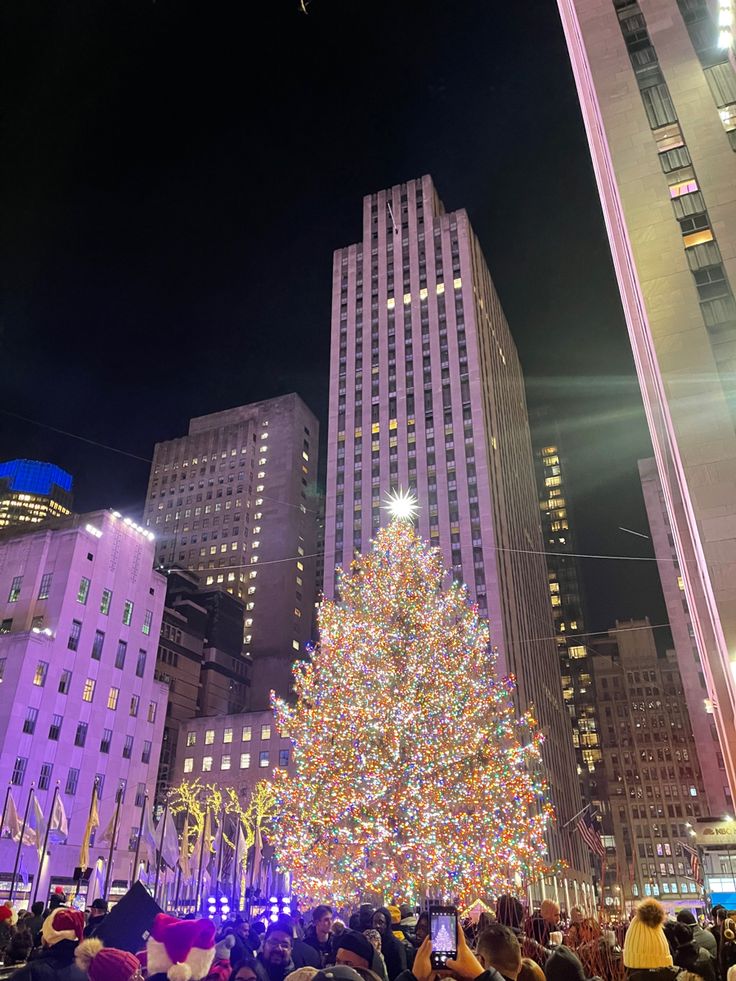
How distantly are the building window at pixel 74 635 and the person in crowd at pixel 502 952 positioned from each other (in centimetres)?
4731

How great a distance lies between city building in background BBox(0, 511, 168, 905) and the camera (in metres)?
42.0

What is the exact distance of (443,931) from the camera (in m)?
4.52

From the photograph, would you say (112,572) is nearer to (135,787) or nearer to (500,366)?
(135,787)

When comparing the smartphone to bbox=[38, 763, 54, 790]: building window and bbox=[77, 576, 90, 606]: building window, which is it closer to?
bbox=[38, 763, 54, 790]: building window

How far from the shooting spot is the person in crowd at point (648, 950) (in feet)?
19.3

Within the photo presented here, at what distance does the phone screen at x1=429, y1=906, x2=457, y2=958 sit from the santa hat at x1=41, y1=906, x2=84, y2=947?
303 cm

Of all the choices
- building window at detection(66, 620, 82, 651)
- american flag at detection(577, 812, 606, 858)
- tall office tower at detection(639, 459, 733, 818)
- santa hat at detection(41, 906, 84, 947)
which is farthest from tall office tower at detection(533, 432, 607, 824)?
santa hat at detection(41, 906, 84, 947)

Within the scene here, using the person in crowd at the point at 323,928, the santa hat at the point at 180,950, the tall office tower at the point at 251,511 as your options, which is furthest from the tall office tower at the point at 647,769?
the santa hat at the point at 180,950

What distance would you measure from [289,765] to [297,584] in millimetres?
47698

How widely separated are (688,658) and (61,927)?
8492 cm

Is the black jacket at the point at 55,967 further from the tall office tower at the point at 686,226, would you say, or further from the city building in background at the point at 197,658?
the city building in background at the point at 197,658

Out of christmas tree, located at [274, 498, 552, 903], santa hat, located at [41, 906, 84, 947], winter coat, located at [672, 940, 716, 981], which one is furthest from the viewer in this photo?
christmas tree, located at [274, 498, 552, 903]

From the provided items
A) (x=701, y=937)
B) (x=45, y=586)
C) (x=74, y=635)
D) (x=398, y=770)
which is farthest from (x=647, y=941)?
(x=45, y=586)

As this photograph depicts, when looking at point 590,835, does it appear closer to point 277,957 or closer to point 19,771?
point 277,957
